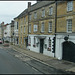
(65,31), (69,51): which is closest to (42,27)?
(65,31)

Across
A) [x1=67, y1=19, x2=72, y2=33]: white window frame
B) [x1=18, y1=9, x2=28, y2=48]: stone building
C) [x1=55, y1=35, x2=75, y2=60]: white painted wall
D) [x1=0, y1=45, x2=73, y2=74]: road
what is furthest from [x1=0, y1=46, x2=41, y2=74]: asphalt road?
[x1=18, y1=9, x2=28, y2=48]: stone building

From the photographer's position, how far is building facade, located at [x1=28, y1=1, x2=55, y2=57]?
2241 centimetres

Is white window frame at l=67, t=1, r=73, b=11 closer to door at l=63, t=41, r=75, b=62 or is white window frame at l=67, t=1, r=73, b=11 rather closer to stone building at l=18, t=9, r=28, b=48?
door at l=63, t=41, r=75, b=62

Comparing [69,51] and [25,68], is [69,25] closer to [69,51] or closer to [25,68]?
[69,51]

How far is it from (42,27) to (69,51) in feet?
30.1

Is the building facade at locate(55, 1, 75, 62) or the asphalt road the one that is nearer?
the asphalt road

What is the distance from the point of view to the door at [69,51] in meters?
17.6

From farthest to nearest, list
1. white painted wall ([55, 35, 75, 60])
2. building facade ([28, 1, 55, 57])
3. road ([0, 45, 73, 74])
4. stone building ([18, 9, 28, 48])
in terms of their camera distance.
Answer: stone building ([18, 9, 28, 48]), building facade ([28, 1, 55, 57]), white painted wall ([55, 35, 75, 60]), road ([0, 45, 73, 74])

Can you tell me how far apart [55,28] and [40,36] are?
5138mm

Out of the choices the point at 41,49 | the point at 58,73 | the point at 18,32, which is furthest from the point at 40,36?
the point at 18,32

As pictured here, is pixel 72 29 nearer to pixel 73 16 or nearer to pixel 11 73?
pixel 73 16

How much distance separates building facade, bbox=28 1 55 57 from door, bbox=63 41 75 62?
10.0 feet

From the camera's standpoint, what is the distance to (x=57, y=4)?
68.2 feet

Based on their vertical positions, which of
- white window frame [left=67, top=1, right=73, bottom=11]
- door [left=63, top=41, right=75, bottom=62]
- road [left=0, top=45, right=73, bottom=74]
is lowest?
road [left=0, top=45, right=73, bottom=74]
